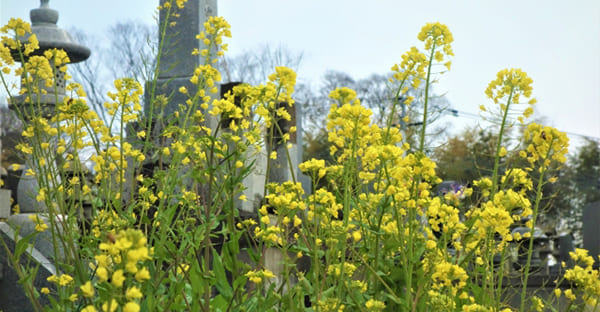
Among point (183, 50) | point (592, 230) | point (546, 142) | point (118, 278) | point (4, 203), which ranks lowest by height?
point (592, 230)

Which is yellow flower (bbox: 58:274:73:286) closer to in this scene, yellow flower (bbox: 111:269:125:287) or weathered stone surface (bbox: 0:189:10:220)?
yellow flower (bbox: 111:269:125:287)

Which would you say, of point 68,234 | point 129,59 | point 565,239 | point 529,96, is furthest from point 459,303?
point 129,59

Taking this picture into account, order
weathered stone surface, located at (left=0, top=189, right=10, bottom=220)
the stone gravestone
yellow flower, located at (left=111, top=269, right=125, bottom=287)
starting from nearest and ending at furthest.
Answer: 1. yellow flower, located at (left=111, top=269, right=125, bottom=287)
2. weathered stone surface, located at (left=0, top=189, right=10, bottom=220)
3. the stone gravestone

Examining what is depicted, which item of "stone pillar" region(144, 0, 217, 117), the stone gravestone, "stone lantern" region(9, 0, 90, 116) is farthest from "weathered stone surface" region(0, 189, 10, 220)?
the stone gravestone

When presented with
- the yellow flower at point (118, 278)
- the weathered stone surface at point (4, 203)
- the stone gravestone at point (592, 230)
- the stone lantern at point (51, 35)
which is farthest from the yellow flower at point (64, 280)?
the stone gravestone at point (592, 230)

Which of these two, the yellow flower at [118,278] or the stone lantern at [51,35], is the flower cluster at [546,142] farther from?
the stone lantern at [51,35]

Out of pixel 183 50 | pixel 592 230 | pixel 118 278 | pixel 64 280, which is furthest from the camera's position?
pixel 592 230

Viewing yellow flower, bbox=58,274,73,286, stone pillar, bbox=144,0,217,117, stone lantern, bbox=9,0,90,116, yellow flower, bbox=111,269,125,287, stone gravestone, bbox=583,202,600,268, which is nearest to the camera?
yellow flower, bbox=111,269,125,287

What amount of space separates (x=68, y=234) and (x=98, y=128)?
2.73 feet

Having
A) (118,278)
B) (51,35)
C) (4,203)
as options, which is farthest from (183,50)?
(118,278)

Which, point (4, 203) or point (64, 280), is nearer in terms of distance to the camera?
point (64, 280)

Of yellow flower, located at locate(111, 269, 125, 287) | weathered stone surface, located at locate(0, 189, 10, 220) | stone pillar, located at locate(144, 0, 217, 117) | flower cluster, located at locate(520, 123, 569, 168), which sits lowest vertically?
weathered stone surface, located at locate(0, 189, 10, 220)

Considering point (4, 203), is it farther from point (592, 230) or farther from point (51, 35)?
point (592, 230)

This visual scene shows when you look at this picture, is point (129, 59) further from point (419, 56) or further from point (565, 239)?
point (419, 56)
